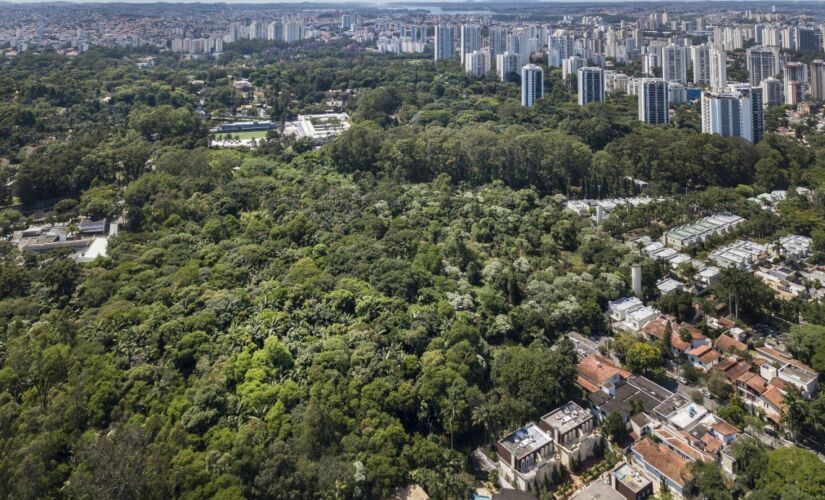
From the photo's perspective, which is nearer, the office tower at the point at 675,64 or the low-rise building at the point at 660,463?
the low-rise building at the point at 660,463

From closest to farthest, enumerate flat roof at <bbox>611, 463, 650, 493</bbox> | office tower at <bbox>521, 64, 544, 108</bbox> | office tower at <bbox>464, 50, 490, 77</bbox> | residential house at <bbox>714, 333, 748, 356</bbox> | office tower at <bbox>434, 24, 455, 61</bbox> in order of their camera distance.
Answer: flat roof at <bbox>611, 463, 650, 493</bbox>, residential house at <bbox>714, 333, 748, 356</bbox>, office tower at <bbox>521, 64, 544, 108</bbox>, office tower at <bbox>464, 50, 490, 77</bbox>, office tower at <bbox>434, 24, 455, 61</bbox>

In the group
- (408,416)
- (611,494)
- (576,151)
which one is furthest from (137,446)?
(576,151)

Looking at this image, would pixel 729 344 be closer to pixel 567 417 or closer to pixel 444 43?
pixel 567 417

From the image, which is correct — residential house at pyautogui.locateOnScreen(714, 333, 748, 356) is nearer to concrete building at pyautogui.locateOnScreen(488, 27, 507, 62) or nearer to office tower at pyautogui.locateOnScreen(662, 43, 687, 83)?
office tower at pyautogui.locateOnScreen(662, 43, 687, 83)

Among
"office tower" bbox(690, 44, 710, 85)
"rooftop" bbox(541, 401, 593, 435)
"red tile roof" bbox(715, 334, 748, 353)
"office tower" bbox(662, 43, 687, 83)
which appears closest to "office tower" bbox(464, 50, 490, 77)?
"office tower" bbox(662, 43, 687, 83)

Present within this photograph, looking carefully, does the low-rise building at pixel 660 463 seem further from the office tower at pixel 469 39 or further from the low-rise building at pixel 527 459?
the office tower at pixel 469 39

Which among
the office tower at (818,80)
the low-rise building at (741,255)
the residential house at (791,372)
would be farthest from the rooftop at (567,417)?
the office tower at (818,80)
